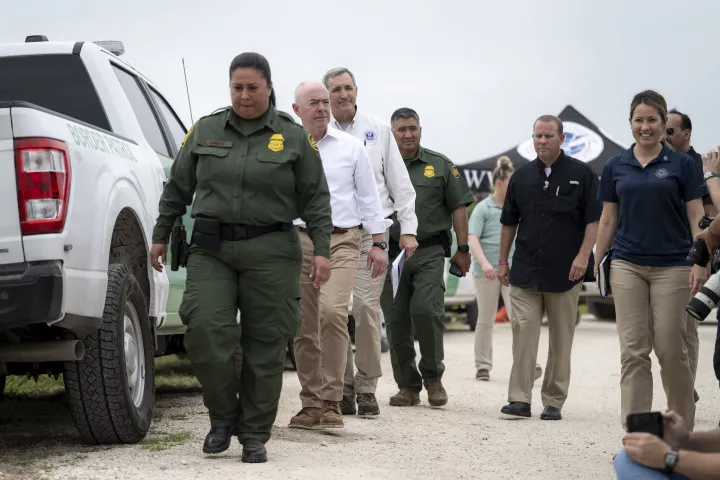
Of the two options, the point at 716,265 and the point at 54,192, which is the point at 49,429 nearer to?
the point at 54,192

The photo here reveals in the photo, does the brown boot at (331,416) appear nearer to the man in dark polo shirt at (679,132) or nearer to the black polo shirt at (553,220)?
the black polo shirt at (553,220)

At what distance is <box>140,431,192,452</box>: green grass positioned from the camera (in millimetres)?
6730

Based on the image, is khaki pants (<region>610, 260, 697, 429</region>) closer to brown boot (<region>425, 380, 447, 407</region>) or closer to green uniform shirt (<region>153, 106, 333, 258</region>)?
green uniform shirt (<region>153, 106, 333, 258</region>)

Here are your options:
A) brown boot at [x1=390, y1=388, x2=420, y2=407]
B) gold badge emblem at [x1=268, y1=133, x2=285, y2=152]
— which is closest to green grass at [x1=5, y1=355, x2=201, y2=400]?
brown boot at [x1=390, y1=388, x2=420, y2=407]

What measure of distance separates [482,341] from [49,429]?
563 centimetres

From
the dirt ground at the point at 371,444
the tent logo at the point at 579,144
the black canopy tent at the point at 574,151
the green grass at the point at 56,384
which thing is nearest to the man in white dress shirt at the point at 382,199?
the dirt ground at the point at 371,444

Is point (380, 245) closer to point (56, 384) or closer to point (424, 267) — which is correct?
point (424, 267)

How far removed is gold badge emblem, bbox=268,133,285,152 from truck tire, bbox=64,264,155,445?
1002mm

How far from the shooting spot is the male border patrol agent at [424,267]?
31.6 feet

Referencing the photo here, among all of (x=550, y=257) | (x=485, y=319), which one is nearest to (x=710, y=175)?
(x=550, y=257)

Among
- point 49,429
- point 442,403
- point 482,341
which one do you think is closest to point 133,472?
point 49,429

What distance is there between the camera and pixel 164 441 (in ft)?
23.0

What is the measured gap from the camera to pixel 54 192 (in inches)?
231

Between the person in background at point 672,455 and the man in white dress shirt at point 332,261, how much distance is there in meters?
3.33
